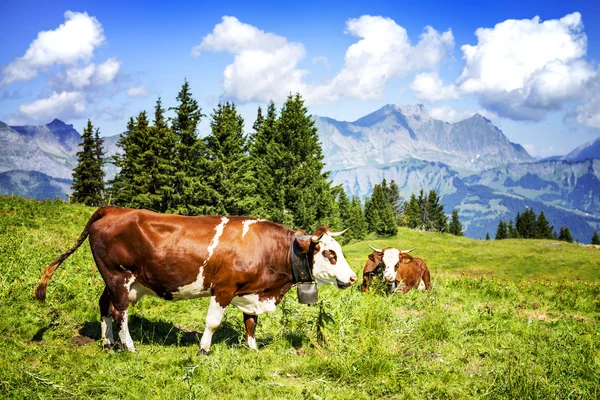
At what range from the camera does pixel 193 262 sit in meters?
6.91

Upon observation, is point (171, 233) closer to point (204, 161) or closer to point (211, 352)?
point (211, 352)

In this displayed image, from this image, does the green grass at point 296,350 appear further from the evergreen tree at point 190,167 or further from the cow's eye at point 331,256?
the evergreen tree at point 190,167

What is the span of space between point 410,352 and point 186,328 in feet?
15.5

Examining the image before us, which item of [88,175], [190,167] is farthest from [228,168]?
[88,175]

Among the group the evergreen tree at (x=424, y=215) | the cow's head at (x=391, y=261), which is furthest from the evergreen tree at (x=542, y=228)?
the cow's head at (x=391, y=261)

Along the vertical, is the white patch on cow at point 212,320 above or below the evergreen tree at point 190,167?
below

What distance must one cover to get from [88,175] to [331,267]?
51.5 meters

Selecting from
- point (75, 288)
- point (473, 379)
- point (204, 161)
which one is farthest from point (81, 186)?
point (473, 379)

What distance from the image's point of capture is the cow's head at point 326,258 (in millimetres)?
7391

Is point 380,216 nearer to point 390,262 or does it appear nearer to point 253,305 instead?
point 390,262

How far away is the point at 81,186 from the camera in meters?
51.0

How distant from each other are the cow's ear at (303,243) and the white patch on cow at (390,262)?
20.0ft

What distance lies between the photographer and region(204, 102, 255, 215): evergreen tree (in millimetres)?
37000

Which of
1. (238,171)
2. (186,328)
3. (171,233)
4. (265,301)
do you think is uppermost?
(238,171)
